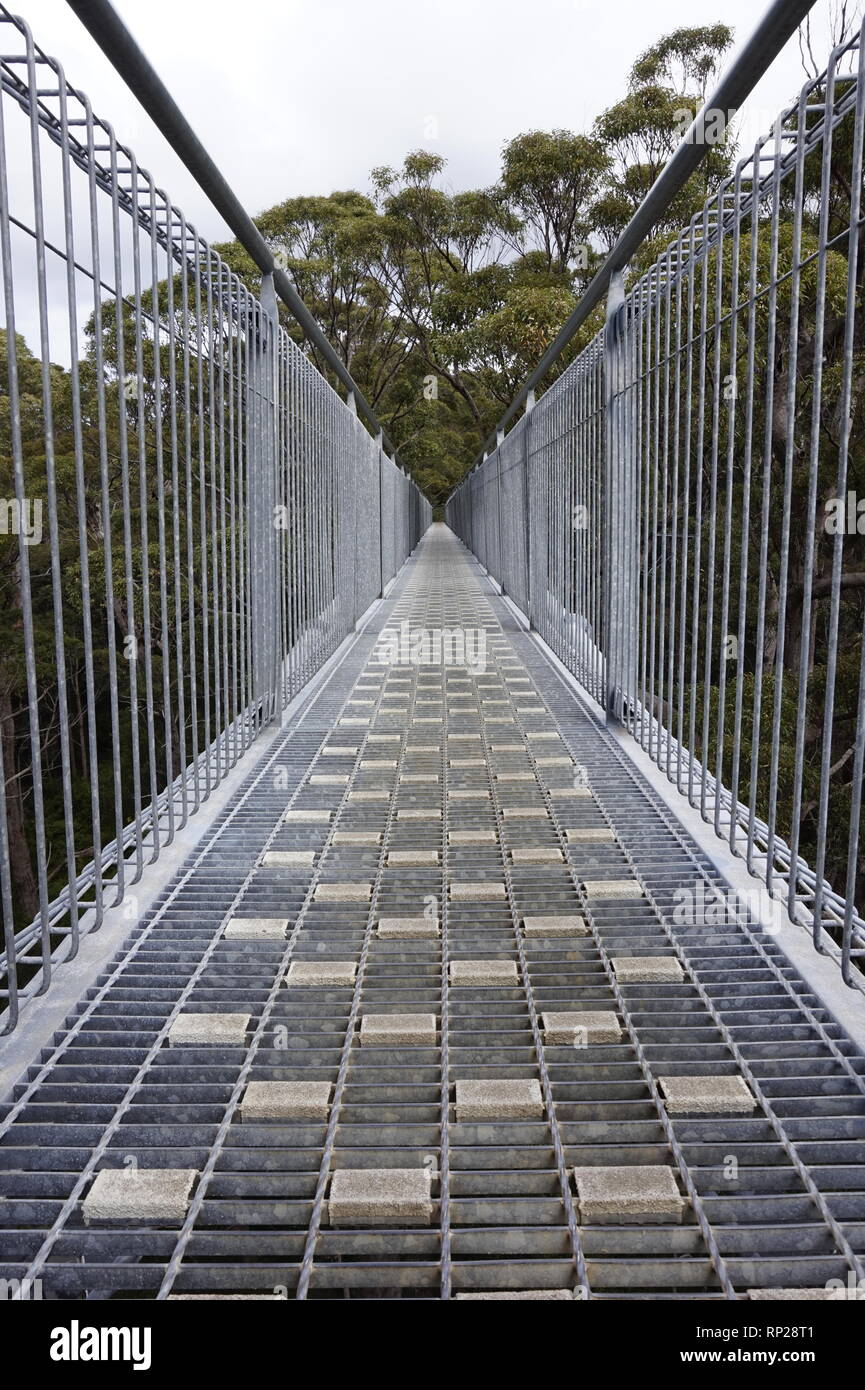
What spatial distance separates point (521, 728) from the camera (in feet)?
18.6

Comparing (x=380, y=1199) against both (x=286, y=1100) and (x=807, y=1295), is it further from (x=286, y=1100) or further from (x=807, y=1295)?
(x=807, y=1295)

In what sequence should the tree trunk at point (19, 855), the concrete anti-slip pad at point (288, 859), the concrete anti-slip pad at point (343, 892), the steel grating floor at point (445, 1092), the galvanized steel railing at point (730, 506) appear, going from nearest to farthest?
1. the steel grating floor at point (445, 1092)
2. the galvanized steel railing at point (730, 506)
3. the concrete anti-slip pad at point (343, 892)
4. the concrete anti-slip pad at point (288, 859)
5. the tree trunk at point (19, 855)

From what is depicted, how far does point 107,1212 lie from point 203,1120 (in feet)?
1.06

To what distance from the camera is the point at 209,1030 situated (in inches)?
97.0

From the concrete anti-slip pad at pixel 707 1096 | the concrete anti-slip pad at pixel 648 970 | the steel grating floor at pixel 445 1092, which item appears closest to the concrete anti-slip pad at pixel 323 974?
the steel grating floor at pixel 445 1092

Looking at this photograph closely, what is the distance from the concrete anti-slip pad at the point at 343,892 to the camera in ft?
10.8

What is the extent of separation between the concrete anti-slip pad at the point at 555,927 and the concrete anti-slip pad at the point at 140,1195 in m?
1.31

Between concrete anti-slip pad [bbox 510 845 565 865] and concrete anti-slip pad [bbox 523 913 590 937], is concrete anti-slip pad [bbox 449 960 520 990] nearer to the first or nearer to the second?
concrete anti-slip pad [bbox 523 913 590 937]

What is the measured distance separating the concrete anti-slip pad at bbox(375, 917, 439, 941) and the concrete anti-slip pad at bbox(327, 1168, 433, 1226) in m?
1.07

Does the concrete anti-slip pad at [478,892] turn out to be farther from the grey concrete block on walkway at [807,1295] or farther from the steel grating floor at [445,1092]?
the grey concrete block on walkway at [807,1295]

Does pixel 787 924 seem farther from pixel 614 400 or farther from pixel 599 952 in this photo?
pixel 614 400

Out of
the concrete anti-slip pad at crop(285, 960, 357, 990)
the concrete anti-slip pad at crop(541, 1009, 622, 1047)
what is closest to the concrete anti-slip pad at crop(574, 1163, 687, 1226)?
the concrete anti-slip pad at crop(541, 1009, 622, 1047)

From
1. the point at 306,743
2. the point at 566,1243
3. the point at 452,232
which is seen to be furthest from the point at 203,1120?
the point at 452,232

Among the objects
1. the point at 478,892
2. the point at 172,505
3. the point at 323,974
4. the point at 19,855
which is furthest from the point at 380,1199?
the point at 19,855
